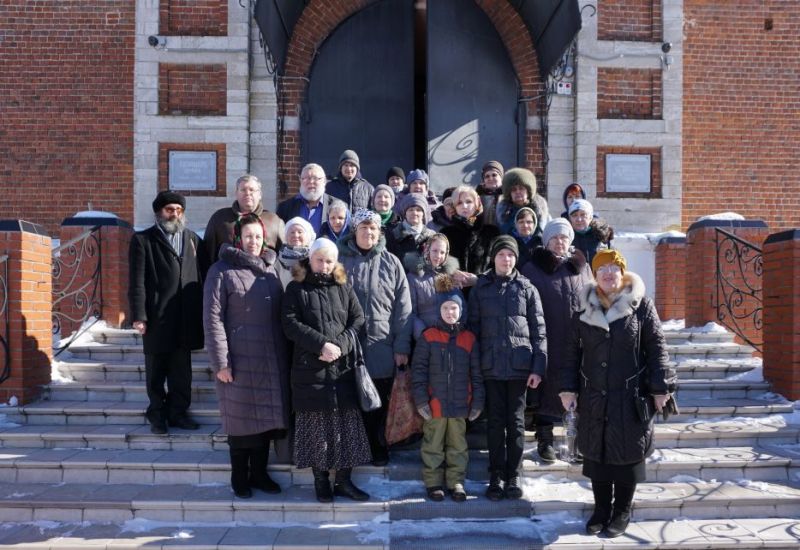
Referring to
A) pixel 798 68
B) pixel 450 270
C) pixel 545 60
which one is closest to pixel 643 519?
pixel 450 270

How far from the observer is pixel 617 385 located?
14.1 ft

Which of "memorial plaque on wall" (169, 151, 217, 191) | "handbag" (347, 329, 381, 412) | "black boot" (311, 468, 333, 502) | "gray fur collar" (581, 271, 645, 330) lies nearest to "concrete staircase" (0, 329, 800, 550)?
"black boot" (311, 468, 333, 502)

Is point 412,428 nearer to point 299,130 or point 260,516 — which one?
point 260,516

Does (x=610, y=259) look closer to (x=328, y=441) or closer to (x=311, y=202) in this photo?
(x=328, y=441)

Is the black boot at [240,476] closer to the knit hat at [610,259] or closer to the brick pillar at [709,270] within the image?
the knit hat at [610,259]

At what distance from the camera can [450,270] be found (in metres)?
4.93

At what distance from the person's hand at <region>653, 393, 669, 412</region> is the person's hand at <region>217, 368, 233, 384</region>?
2570mm

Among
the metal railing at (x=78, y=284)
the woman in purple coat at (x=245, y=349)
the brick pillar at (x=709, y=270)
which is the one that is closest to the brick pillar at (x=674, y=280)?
the brick pillar at (x=709, y=270)

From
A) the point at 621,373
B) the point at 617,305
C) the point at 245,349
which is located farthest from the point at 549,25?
the point at 245,349

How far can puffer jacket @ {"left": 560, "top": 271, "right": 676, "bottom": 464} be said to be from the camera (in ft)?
14.0

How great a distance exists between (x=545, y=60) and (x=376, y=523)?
21.1 ft

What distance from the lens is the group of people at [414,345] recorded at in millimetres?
4355

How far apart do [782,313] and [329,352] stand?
4161 mm

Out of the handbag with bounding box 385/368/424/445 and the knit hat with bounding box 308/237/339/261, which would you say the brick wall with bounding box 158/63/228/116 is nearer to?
the knit hat with bounding box 308/237/339/261
